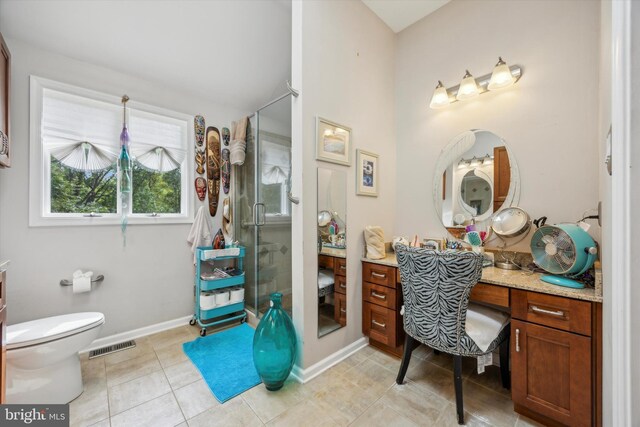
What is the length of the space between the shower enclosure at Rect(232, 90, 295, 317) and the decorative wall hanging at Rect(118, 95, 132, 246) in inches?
41.1

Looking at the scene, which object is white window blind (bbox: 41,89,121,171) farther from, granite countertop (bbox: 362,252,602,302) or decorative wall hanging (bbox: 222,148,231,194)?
granite countertop (bbox: 362,252,602,302)

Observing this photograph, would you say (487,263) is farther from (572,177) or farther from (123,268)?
(123,268)

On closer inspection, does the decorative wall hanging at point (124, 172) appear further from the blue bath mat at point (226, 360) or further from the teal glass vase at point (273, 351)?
the teal glass vase at point (273, 351)

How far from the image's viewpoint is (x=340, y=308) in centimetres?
208

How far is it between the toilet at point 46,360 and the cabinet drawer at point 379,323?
2.02m

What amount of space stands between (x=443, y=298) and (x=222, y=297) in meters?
2.09

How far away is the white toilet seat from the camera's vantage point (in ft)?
4.55

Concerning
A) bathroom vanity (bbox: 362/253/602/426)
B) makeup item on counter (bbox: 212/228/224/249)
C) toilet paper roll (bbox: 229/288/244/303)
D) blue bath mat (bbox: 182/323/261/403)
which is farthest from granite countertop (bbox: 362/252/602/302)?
makeup item on counter (bbox: 212/228/224/249)

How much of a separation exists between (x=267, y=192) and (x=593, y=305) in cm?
241

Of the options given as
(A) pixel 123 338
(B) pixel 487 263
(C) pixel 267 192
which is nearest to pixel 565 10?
(B) pixel 487 263

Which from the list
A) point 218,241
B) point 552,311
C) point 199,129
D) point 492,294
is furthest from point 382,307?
point 199,129

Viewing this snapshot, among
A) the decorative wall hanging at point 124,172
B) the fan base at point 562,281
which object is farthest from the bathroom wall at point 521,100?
the decorative wall hanging at point 124,172

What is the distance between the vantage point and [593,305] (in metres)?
1.21

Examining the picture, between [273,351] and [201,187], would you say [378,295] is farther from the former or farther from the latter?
[201,187]
